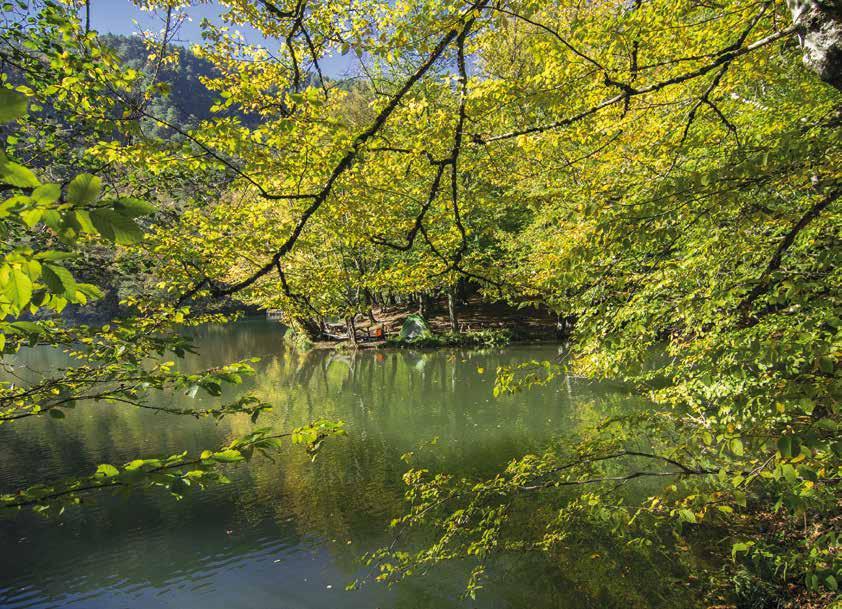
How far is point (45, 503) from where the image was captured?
6.30 feet

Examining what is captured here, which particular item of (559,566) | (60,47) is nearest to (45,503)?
(60,47)

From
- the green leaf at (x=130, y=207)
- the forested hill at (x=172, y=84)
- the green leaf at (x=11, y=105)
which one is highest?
the forested hill at (x=172, y=84)

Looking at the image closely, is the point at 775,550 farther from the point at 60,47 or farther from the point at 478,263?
the point at 60,47

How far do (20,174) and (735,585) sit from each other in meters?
6.47

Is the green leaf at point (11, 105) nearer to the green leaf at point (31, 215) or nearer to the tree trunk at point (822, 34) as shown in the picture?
the green leaf at point (31, 215)

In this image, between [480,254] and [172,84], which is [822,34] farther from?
[172,84]

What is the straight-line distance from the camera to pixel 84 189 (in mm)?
872

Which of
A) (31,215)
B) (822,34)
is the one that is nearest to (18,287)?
(31,215)

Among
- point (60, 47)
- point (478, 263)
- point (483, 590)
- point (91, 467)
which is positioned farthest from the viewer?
point (91, 467)

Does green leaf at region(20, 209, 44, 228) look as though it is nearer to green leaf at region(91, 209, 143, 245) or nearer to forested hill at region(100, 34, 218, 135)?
green leaf at region(91, 209, 143, 245)

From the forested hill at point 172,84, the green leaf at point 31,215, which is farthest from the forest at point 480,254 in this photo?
the forested hill at point 172,84

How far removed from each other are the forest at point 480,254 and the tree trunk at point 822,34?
0.03 ft

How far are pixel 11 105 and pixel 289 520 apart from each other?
7809 millimetres

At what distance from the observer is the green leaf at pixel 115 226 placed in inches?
36.0
